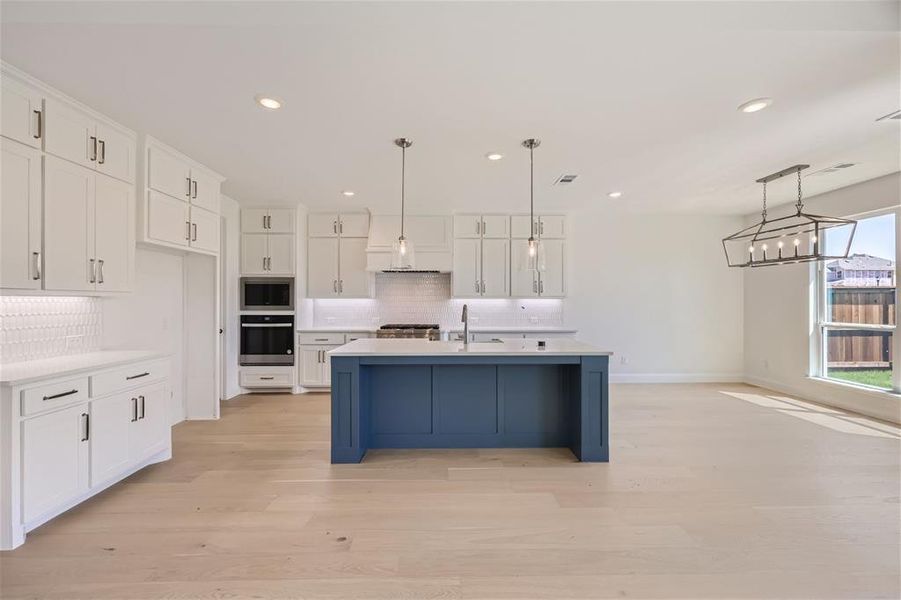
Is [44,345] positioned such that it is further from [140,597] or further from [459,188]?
[459,188]

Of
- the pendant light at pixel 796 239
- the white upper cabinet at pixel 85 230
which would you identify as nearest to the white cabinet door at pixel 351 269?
the white upper cabinet at pixel 85 230

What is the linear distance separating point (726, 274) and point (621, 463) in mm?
4546

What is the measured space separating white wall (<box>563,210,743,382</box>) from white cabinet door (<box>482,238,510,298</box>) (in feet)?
3.65

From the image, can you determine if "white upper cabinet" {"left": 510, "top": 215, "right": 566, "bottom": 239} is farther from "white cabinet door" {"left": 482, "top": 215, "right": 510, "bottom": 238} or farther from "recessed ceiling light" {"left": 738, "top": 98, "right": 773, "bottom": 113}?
"recessed ceiling light" {"left": 738, "top": 98, "right": 773, "bottom": 113}

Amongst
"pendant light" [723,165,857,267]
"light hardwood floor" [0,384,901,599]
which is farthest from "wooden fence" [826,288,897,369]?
"light hardwood floor" [0,384,901,599]

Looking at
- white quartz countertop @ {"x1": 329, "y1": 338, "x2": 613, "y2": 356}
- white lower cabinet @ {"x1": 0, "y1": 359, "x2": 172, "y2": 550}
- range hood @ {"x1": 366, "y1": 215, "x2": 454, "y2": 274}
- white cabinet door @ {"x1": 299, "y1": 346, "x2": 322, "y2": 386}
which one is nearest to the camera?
white lower cabinet @ {"x1": 0, "y1": 359, "x2": 172, "y2": 550}

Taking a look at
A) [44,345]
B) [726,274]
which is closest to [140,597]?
[44,345]

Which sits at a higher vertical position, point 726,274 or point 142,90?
point 142,90

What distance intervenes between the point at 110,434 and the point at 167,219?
185cm

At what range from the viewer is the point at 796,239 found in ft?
12.1

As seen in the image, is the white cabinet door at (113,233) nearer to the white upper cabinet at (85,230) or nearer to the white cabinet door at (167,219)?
the white upper cabinet at (85,230)

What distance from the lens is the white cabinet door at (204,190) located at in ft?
12.7

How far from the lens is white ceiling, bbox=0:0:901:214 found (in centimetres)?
187

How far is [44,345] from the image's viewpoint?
2781 millimetres
